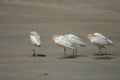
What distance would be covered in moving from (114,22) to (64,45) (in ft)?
37.4

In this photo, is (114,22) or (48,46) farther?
(114,22)

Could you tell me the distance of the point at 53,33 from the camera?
20125 mm

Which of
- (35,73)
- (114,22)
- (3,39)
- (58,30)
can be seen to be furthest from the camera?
(114,22)

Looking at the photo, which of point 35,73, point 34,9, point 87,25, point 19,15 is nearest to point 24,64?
point 35,73

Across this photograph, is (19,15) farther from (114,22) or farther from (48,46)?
(48,46)

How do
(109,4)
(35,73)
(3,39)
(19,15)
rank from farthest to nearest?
(109,4) < (19,15) < (3,39) < (35,73)

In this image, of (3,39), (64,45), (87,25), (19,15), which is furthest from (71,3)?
(64,45)

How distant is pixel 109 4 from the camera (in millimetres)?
32000

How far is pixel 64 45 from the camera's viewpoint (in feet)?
46.3

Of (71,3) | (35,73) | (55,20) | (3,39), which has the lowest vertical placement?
(35,73)

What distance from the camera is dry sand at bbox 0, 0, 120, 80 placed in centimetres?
1191

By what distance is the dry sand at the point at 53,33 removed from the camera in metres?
11.9

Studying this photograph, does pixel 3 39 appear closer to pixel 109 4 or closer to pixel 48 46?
pixel 48 46

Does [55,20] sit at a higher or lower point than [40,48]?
higher
